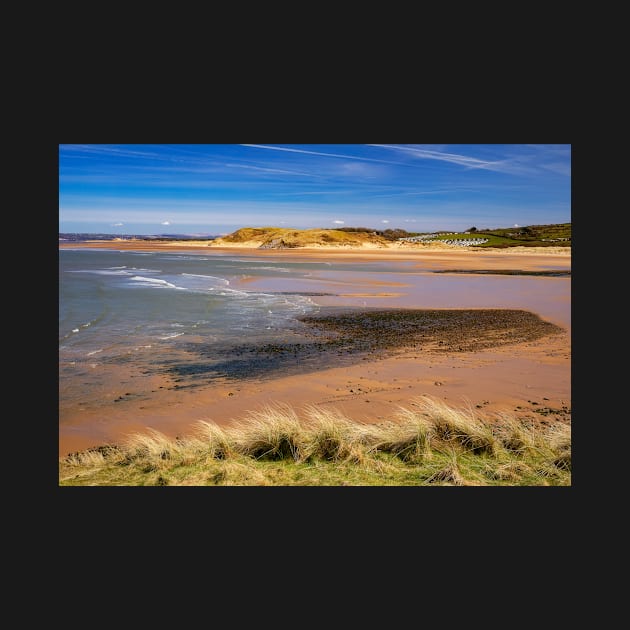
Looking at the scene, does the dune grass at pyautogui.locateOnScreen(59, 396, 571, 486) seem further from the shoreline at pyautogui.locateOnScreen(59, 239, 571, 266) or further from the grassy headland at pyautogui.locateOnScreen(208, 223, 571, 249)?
the grassy headland at pyautogui.locateOnScreen(208, 223, 571, 249)

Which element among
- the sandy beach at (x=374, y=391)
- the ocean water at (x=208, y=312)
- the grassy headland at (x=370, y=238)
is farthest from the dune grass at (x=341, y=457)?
the grassy headland at (x=370, y=238)

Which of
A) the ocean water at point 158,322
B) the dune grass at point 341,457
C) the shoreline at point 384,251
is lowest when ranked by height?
the dune grass at point 341,457

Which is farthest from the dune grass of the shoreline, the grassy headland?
the grassy headland

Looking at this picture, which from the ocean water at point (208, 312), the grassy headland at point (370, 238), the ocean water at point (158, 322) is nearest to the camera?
the ocean water at point (208, 312)

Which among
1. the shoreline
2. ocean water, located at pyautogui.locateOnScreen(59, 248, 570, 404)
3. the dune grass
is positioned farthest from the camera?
the shoreline

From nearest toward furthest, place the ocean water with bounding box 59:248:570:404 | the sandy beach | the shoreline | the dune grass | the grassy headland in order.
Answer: the dune grass
the sandy beach
the ocean water with bounding box 59:248:570:404
the shoreline
the grassy headland

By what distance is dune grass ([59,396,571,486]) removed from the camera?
5.85m

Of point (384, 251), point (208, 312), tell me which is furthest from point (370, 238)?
point (208, 312)

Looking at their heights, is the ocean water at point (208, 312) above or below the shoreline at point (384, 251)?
below

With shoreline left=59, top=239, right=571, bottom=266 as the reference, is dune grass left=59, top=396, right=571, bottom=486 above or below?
below

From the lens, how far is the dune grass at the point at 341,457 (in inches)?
230

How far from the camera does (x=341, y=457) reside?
6.41 m

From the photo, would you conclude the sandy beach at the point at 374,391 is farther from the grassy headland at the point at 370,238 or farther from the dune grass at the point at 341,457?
the grassy headland at the point at 370,238

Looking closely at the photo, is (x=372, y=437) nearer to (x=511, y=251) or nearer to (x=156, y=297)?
(x=156, y=297)
